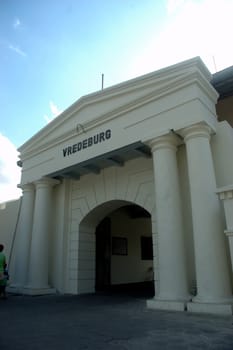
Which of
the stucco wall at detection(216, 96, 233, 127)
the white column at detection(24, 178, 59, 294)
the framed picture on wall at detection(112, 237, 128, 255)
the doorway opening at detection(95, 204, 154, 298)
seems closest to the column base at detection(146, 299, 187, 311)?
the white column at detection(24, 178, 59, 294)

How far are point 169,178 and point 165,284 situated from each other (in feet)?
6.48

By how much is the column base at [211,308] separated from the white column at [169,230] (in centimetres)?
21

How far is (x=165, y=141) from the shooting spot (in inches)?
236

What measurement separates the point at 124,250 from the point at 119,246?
35 cm

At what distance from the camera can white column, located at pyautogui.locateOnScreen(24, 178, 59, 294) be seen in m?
8.02

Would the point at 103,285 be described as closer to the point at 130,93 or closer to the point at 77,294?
the point at 77,294

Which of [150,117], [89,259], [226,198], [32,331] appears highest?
[150,117]

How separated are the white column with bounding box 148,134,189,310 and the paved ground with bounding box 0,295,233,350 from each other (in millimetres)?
463

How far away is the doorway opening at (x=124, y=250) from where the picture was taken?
10.9 meters

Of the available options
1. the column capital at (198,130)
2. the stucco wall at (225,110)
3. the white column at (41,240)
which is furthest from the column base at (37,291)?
the stucco wall at (225,110)

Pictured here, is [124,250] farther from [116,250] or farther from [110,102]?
[110,102]

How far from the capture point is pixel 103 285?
1078cm

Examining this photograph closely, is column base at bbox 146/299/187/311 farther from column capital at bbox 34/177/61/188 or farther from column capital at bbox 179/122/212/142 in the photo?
column capital at bbox 34/177/61/188

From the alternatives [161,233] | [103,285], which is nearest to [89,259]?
[103,285]
